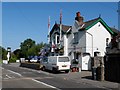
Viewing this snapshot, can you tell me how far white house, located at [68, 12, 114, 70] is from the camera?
3912 cm

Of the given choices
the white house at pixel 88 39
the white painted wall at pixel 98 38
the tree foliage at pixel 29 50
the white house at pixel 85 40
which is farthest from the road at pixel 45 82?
the tree foliage at pixel 29 50

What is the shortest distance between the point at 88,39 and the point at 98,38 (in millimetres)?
1732

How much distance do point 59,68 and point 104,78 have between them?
407 inches

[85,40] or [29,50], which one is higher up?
[29,50]

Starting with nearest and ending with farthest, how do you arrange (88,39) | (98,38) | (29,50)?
(88,39) < (98,38) < (29,50)

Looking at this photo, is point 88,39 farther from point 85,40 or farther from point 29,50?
point 29,50

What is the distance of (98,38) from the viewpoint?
133 feet


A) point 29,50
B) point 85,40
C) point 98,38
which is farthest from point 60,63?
point 29,50

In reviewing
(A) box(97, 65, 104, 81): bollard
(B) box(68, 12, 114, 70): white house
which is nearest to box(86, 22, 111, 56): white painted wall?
(B) box(68, 12, 114, 70): white house

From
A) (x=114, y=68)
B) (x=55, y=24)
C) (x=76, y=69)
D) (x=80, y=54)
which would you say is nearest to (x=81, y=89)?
(x=114, y=68)

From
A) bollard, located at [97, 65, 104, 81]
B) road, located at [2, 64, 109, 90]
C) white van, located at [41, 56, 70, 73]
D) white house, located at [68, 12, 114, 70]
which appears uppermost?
white house, located at [68, 12, 114, 70]

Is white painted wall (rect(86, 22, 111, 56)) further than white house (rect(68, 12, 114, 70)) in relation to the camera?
Yes

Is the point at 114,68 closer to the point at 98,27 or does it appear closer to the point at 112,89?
the point at 112,89

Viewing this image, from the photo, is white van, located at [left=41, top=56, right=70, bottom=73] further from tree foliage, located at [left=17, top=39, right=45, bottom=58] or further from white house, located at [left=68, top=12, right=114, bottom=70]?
tree foliage, located at [left=17, top=39, right=45, bottom=58]
